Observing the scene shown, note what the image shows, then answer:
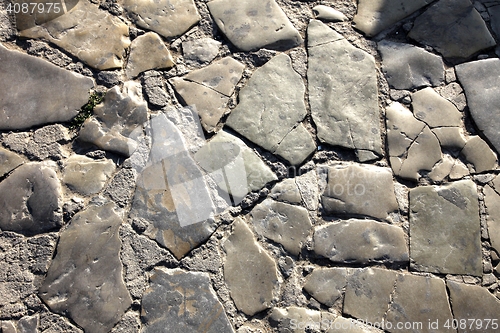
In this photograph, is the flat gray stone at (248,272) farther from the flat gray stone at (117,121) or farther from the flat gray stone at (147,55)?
the flat gray stone at (147,55)

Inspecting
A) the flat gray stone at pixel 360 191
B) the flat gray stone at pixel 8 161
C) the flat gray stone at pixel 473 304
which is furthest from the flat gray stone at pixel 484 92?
the flat gray stone at pixel 8 161

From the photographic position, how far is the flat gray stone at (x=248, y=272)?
6.21 feet

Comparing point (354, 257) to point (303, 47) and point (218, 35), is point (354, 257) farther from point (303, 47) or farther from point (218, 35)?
point (218, 35)

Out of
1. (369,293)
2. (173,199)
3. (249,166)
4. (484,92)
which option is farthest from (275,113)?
(484,92)

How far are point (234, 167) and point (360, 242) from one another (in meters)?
0.69

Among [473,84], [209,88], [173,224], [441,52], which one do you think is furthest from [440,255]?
[209,88]

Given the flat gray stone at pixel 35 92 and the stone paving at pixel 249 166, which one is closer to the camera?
the stone paving at pixel 249 166

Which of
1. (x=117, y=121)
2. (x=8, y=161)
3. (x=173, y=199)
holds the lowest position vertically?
(x=173, y=199)

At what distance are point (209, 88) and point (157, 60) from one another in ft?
1.05

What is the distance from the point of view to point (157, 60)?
86.8 inches

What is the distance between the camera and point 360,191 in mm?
2016

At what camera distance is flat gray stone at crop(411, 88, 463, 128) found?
2127 millimetres

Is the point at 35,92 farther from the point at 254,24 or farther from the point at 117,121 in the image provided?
the point at 254,24

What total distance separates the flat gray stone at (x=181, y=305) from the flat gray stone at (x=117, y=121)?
2.09 feet
